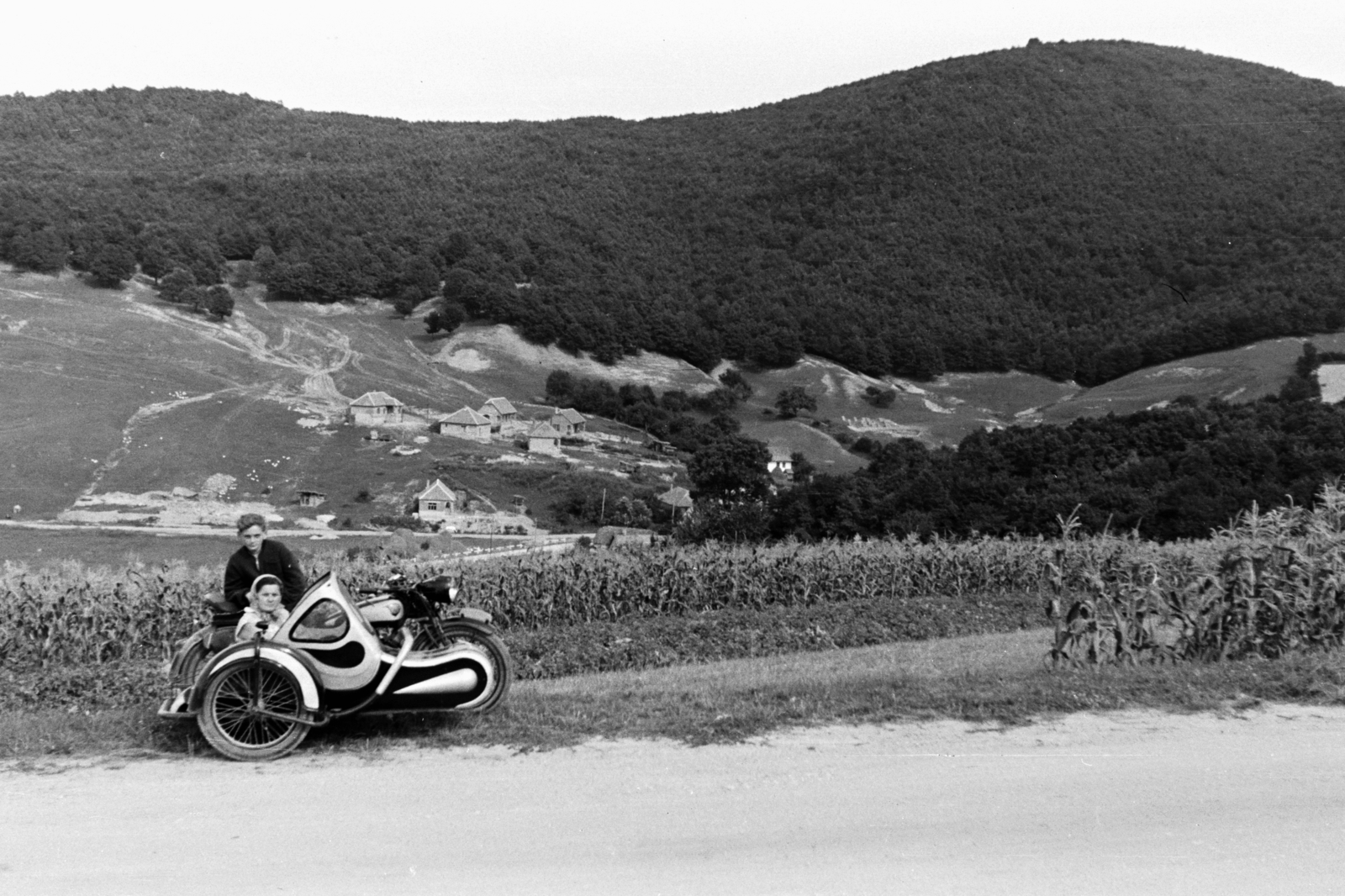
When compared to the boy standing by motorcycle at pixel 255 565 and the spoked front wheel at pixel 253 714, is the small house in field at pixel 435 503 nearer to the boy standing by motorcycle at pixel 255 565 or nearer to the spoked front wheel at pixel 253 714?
the boy standing by motorcycle at pixel 255 565

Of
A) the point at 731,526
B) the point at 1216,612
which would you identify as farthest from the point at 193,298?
the point at 1216,612

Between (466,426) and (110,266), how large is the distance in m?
49.3

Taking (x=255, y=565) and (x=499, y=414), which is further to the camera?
(x=499, y=414)

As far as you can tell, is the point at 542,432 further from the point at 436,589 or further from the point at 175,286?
the point at 436,589

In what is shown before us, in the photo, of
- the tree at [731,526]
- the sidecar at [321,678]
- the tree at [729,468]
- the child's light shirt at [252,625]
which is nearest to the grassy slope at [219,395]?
the tree at [729,468]

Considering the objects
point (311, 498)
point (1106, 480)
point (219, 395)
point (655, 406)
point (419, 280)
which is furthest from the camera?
point (419, 280)

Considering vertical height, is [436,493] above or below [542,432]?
below

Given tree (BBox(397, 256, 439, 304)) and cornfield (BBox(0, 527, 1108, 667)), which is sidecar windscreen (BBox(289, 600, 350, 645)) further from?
tree (BBox(397, 256, 439, 304))

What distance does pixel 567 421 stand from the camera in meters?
96.8

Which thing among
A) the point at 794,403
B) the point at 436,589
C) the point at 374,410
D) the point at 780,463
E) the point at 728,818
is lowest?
the point at 728,818

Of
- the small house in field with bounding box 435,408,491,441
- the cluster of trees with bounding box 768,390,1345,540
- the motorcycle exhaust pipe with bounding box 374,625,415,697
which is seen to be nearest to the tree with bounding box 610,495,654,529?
the small house in field with bounding box 435,408,491,441

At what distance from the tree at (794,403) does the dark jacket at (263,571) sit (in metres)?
107

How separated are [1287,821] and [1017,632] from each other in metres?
13.1

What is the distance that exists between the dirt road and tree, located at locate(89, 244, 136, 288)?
4730 inches
